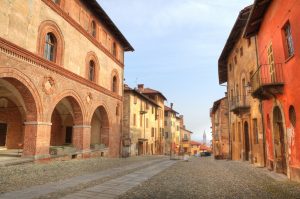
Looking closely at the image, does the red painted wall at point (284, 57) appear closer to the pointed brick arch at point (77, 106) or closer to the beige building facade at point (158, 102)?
the pointed brick arch at point (77, 106)

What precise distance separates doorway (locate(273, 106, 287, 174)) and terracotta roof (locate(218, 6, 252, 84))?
7.44 metres

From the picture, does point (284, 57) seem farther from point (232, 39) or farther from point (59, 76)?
point (59, 76)

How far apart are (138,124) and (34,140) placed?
65.2 ft

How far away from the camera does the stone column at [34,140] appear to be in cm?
1262

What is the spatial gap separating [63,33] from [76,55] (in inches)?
73.5

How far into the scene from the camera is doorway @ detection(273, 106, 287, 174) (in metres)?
11.2

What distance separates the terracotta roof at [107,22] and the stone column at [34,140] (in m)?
9.34

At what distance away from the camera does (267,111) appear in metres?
12.6

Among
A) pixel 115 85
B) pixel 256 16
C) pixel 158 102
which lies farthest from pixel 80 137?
pixel 158 102

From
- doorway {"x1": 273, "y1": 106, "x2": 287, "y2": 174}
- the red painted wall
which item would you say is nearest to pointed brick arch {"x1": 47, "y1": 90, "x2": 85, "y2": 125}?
the red painted wall

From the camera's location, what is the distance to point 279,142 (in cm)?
1141

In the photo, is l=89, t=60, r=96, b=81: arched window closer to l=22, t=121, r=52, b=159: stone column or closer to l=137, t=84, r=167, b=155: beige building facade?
l=22, t=121, r=52, b=159: stone column

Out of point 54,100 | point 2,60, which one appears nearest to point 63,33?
point 54,100

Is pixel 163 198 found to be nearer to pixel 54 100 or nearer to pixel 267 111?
pixel 267 111
